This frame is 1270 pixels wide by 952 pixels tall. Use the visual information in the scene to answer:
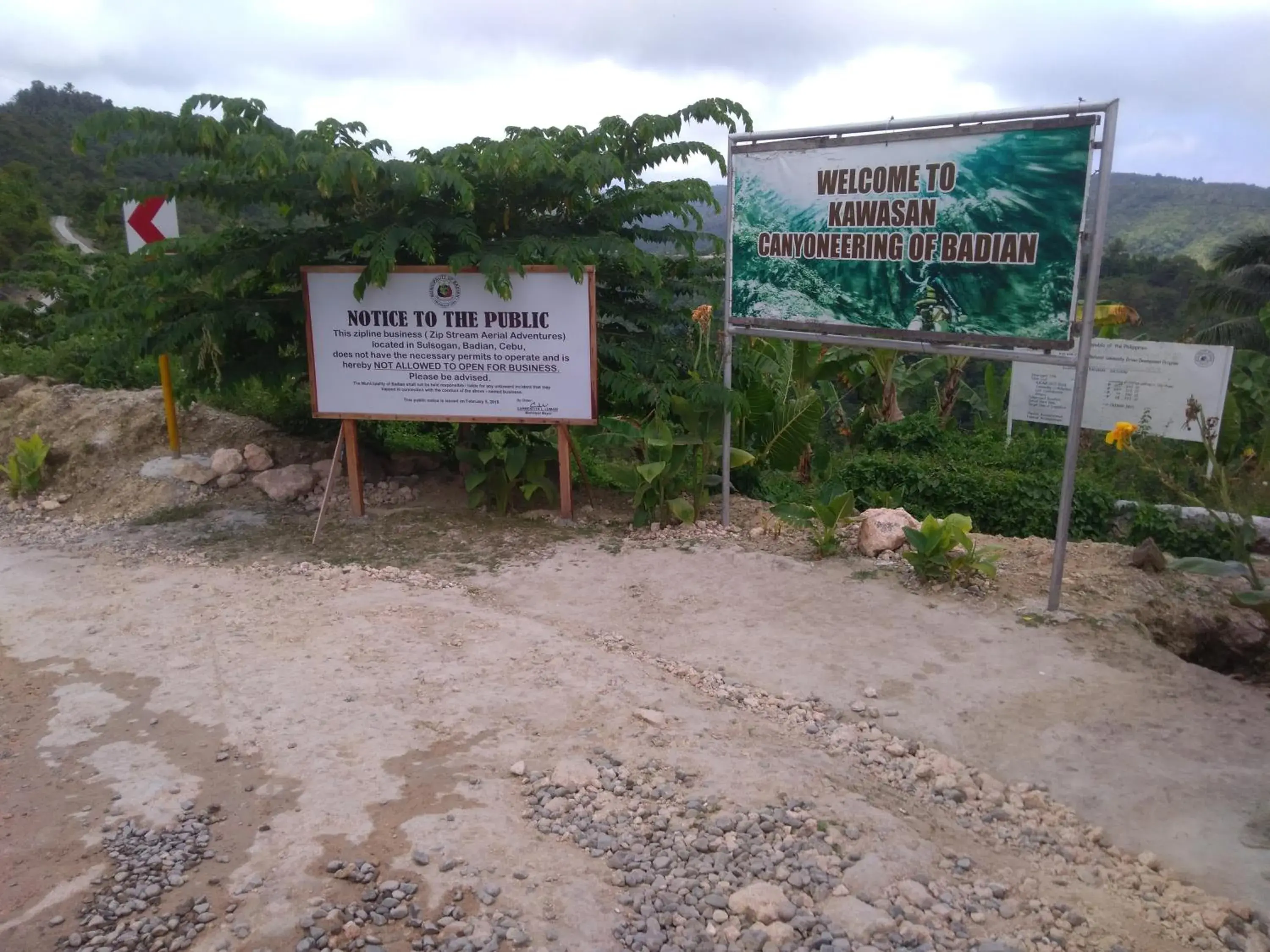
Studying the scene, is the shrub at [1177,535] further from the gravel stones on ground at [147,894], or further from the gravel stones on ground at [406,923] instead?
the gravel stones on ground at [147,894]

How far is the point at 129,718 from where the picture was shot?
4.52 m

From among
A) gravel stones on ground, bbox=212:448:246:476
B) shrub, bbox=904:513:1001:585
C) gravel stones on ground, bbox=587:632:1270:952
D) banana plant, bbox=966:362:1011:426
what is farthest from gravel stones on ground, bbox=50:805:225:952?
banana plant, bbox=966:362:1011:426

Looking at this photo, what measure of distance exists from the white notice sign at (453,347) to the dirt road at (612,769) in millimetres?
1615

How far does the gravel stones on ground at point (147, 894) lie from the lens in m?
2.94

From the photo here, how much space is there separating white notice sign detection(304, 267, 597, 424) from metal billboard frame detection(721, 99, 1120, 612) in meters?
1.18

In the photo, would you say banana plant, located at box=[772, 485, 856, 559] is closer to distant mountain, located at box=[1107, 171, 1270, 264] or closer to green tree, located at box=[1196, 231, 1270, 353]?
green tree, located at box=[1196, 231, 1270, 353]

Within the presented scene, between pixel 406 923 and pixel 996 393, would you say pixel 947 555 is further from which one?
pixel 996 393

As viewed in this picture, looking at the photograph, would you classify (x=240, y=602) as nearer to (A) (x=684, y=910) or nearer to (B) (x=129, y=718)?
(B) (x=129, y=718)

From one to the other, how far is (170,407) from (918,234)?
247 inches

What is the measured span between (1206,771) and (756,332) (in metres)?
3.99

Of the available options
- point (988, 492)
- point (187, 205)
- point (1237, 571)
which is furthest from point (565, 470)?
point (187, 205)

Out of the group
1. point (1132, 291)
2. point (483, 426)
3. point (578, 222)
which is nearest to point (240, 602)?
point (483, 426)

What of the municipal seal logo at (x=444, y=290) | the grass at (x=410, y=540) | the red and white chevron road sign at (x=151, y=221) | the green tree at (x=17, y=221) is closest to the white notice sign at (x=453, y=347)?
the municipal seal logo at (x=444, y=290)

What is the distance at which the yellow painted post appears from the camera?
847 centimetres
